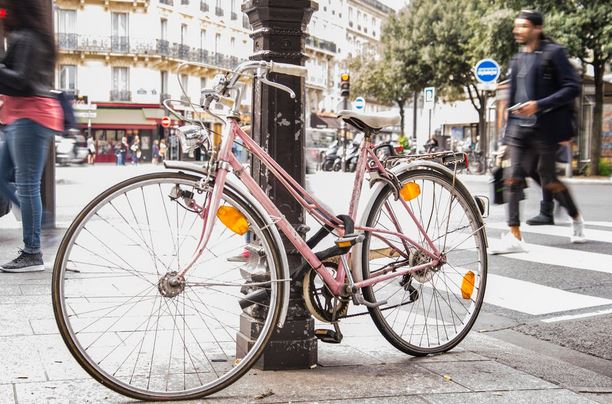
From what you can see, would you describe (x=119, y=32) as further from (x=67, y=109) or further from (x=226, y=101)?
(x=226, y=101)

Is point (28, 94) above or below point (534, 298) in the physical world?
above

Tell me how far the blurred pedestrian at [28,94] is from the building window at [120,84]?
50660 millimetres

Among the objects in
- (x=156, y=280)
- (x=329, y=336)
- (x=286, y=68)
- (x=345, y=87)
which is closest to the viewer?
(x=156, y=280)

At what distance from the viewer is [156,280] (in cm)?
318

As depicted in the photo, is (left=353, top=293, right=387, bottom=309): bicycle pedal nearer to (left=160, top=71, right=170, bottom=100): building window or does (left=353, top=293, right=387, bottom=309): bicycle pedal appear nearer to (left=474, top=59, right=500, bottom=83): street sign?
(left=474, top=59, right=500, bottom=83): street sign

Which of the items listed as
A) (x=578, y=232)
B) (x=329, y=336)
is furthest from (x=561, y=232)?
(x=329, y=336)

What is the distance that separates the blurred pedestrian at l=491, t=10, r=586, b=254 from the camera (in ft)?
23.9

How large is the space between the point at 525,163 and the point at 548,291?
169 cm

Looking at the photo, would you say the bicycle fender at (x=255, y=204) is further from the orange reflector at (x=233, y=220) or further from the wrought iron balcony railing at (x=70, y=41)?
the wrought iron balcony railing at (x=70, y=41)

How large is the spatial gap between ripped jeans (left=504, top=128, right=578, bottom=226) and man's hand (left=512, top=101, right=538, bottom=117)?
0.26 meters

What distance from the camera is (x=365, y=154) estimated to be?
3.80m

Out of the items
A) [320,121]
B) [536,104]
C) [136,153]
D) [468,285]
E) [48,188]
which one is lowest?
[136,153]

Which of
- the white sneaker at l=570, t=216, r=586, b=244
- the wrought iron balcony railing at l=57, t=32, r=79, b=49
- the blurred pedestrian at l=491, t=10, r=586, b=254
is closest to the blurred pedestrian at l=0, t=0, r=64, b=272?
the blurred pedestrian at l=491, t=10, r=586, b=254

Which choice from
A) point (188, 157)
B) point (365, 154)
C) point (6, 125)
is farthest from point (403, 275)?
point (6, 125)
